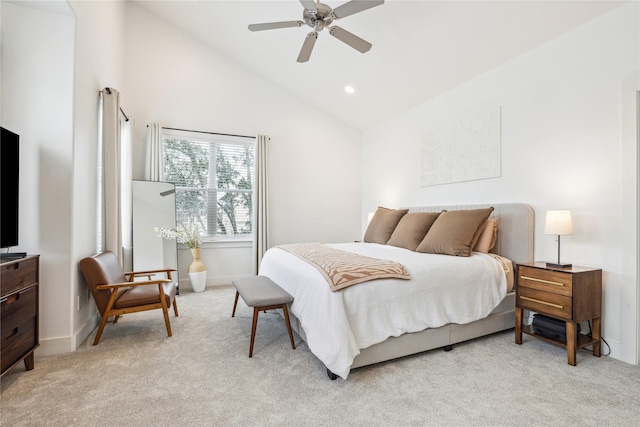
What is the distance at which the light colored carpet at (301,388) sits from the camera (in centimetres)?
170

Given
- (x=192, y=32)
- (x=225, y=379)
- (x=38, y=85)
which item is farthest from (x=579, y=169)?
(x=192, y=32)

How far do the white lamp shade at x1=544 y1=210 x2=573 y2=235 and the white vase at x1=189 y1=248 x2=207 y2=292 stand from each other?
4.23 m

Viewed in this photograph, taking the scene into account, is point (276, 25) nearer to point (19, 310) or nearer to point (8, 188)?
point (8, 188)

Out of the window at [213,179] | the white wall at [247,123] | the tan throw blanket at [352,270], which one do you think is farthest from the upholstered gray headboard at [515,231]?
the window at [213,179]

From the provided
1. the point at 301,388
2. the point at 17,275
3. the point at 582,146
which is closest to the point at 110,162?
the point at 17,275

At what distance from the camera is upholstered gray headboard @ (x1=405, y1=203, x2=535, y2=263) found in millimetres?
3029

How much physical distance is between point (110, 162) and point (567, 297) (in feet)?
14.2

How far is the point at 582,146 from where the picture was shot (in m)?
2.69

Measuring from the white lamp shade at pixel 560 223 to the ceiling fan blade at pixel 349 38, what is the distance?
216cm

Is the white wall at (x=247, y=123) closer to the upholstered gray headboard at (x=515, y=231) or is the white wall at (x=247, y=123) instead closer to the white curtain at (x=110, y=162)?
Answer: the white curtain at (x=110, y=162)

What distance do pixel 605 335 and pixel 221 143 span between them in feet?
17.1

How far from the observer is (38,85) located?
2408 millimetres

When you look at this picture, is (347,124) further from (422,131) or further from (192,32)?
(192,32)

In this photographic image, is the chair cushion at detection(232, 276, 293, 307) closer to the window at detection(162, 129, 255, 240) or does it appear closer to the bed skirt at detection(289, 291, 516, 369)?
the bed skirt at detection(289, 291, 516, 369)
